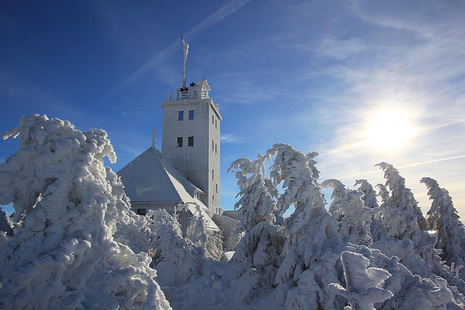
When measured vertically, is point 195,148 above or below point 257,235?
above

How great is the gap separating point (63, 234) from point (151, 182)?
67.7 feet

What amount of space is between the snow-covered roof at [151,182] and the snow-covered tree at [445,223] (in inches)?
645

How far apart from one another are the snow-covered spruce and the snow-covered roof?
17971 mm

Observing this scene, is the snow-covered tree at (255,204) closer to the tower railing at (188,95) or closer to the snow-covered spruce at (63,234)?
the snow-covered spruce at (63,234)

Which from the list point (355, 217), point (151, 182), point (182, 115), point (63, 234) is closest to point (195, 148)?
point (182, 115)

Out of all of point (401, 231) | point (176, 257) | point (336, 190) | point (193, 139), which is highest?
point (193, 139)

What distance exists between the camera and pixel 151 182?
24.1 m

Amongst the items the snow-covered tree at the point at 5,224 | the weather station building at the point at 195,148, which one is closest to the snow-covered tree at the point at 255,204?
the snow-covered tree at the point at 5,224

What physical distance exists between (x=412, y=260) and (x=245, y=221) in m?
5.42

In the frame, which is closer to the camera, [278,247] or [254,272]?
[254,272]

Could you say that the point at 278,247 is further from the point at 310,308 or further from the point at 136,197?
the point at 136,197

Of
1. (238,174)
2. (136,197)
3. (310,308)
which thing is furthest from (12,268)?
(136,197)

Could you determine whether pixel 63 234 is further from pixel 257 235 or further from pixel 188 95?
pixel 188 95

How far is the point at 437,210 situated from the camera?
1434cm
